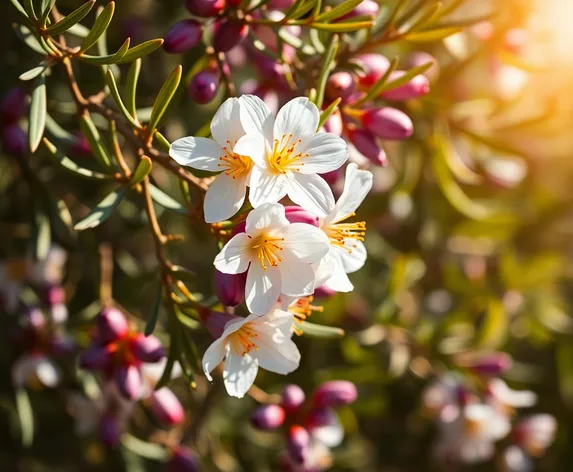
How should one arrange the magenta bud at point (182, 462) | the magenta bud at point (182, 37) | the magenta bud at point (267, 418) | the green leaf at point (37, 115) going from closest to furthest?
the green leaf at point (37, 115)
the magenta bud at point (182, 37)
the magenta bud at point (267, 418)
the magenta bud at point (182, 462)

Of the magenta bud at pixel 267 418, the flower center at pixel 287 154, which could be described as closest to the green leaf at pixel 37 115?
the flower center at pixel 287 154

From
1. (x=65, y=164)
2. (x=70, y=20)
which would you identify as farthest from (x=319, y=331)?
(x=70, y=20)

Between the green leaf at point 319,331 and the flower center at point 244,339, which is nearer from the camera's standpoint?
the flower center at point 244,339

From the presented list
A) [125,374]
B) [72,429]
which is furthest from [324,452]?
[72,429]

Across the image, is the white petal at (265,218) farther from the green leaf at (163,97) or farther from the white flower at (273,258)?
the green leaf at (163,97)

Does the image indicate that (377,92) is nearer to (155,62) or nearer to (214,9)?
(214,9)

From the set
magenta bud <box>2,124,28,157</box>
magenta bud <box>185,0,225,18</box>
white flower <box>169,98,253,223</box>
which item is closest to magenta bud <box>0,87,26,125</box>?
magenta bud <box>2,124,28,157</box>

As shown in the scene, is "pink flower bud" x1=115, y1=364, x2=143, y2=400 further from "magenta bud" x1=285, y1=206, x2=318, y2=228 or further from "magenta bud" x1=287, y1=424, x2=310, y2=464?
"magenta bud" x1=285, y1=206, x2=318, y2=228
